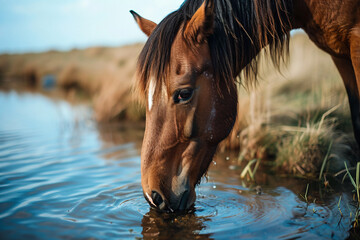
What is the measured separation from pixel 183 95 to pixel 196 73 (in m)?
0.20

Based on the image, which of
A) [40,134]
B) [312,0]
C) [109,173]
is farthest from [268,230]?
[40,134]

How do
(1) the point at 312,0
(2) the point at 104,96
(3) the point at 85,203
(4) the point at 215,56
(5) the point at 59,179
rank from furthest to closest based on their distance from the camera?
(2) the point at 104,96
(5) the point at 59,179
(3) the point at 85,203
(1) the point at 312,0
(4) the point at 215,56

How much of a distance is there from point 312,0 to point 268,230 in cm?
193

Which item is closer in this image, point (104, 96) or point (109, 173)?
point (109, 173)

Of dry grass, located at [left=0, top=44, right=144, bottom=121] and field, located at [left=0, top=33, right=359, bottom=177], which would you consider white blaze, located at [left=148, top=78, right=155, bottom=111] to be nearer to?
field, located at [left=0, top=33, right=359, bottom=177]

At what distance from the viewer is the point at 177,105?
8.50ft

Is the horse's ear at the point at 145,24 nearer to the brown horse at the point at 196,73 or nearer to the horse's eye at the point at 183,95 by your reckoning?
the brown horse at the point at 196,73

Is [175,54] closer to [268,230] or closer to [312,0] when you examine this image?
[312,0]

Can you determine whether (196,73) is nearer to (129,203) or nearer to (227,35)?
(227,35)

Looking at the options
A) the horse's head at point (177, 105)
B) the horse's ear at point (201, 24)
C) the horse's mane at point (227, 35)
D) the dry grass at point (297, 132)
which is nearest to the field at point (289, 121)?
the dry grass at point (297, 132)

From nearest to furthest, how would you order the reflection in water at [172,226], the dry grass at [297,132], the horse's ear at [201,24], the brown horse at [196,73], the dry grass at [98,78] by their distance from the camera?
the horse's ear at [201,24] < the brown horse at [196,73] < the reflection in water at [172,226] < the dry grass at [297,132] < the dry grass at [98,78]

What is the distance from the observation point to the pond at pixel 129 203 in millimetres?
2742

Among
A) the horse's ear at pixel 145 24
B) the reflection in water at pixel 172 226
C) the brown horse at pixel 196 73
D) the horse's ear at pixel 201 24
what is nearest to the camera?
the horse's ear at pixel 201 24

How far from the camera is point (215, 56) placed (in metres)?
2.65
